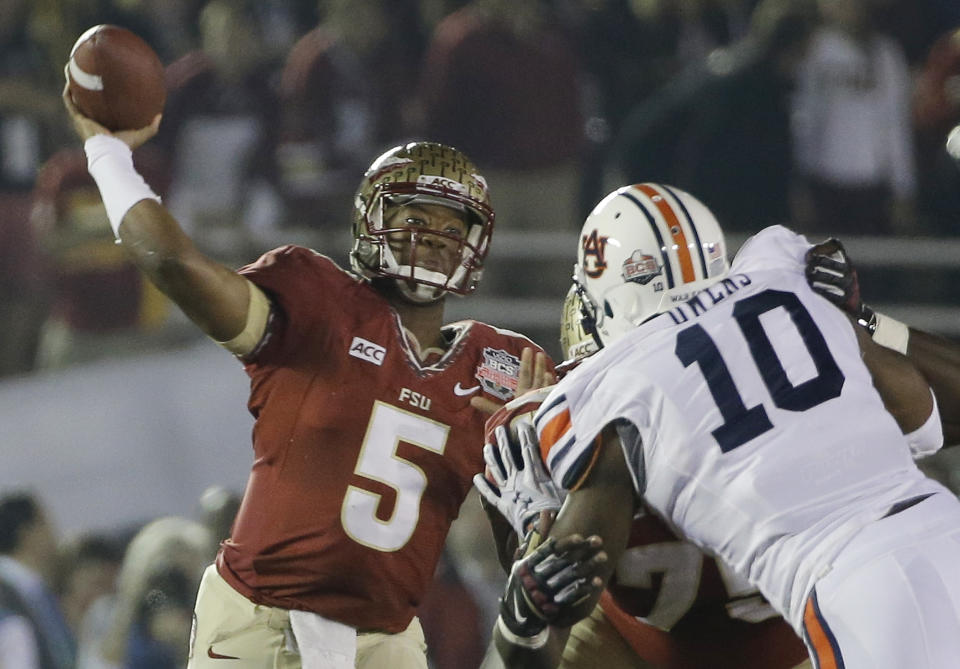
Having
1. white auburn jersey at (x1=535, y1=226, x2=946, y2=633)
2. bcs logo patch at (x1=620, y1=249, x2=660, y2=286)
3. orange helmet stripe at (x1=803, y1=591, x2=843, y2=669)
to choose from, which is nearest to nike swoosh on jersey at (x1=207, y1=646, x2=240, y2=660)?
white auburn jersey at (x1=535, y1=226, x2=946, y2=633)

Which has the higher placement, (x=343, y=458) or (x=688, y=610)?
(x=343, y=458)

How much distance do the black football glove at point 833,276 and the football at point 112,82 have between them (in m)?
1.42

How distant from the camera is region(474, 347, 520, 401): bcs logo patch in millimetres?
3615

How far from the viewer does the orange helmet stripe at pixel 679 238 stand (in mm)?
3297

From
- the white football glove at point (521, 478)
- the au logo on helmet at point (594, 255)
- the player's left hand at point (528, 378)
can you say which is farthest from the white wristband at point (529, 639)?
the au logo on helmet at point (594, 255)

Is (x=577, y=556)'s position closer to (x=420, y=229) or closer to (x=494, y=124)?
(x=420, y=229)

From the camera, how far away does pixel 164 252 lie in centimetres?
320

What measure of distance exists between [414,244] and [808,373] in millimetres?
1006

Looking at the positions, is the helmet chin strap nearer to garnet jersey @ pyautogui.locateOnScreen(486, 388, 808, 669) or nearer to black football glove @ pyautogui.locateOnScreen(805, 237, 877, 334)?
garnet jersey @ pyautogui.locateOnScreen(486, 388, 808, 669)

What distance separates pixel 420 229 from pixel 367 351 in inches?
12.2

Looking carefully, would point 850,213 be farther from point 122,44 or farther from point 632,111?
point 122,44

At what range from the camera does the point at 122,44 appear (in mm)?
3443

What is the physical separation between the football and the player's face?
0.59 m

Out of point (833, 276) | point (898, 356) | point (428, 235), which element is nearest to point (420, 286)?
point (428, 235)
